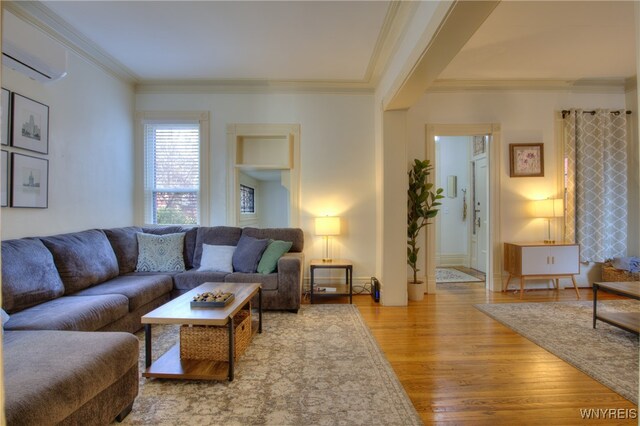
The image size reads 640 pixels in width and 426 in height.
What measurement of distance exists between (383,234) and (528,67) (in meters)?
2.78

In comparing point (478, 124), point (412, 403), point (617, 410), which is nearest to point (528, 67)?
point (478, 124)

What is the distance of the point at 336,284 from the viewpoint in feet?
15.2

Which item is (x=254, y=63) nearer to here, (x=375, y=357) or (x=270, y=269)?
Result: (x=270, y=269)

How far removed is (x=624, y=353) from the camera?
8.99ft

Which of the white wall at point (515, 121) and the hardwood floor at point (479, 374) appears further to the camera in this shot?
the white wall at point (515, 121)

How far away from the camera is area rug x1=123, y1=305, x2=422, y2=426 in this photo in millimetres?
1957

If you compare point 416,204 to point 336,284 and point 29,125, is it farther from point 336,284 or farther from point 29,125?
point 29,125

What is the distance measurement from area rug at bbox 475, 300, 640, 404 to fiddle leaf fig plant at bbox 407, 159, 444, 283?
99cm

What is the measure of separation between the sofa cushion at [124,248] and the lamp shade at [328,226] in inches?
85.5

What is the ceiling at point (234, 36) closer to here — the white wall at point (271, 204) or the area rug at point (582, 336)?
the white wall at point (271, 204)

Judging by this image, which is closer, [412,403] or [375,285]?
[412,403]

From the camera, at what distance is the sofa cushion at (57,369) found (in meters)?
1.40

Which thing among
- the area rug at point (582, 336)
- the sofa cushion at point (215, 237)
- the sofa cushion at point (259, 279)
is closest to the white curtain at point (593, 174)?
the area rug at point (582, 336)

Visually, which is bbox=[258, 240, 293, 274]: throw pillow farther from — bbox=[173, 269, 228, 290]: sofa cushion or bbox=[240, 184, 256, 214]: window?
bbox=[240, 184, 256, 214]: window
